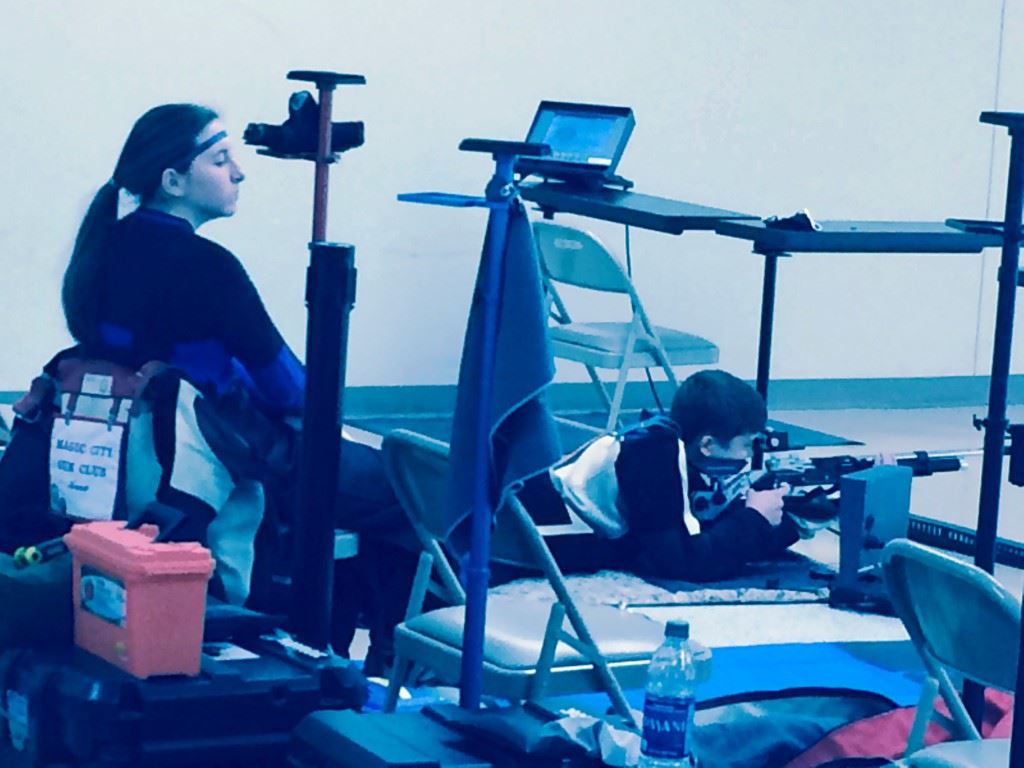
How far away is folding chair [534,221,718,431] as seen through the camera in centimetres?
537

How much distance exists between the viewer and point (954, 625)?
247cm

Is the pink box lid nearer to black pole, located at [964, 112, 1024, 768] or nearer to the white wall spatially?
black pole, located at [964, 112, 1024, 768]

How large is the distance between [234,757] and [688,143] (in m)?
4.72

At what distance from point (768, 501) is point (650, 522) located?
0.27 meters

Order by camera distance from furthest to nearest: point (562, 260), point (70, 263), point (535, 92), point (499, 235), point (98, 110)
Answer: point (535, 92)
point (98, 110)
point (562, 260)
point (70, 263)
point (499, 235)

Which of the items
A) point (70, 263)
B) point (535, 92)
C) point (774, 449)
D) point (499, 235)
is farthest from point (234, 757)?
point (535, 92)

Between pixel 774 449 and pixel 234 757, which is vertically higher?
pixel 774 449

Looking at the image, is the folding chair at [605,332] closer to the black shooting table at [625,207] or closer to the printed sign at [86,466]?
the black shooting table at [625,207]

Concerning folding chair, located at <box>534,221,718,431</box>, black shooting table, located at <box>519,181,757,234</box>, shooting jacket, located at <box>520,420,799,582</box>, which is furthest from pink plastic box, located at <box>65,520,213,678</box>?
folding chair, located at <box>534,221,718,431</box>

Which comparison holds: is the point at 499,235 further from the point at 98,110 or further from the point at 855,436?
the point at 855,436

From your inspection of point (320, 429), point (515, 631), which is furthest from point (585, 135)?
point (515, 631)

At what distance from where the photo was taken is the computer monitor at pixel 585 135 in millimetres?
5082

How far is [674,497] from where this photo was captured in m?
4.05

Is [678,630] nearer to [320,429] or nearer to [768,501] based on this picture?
[320,429]
